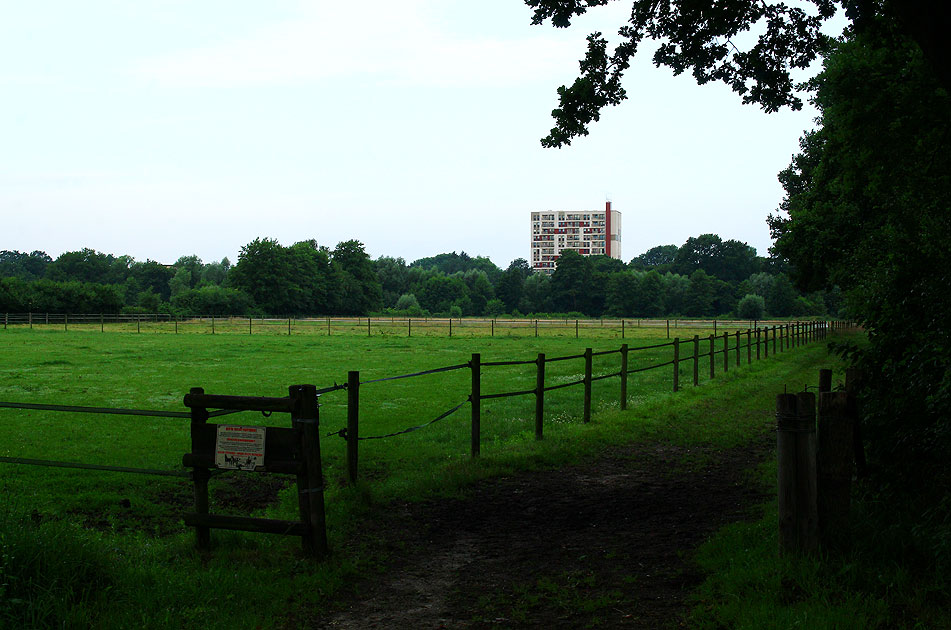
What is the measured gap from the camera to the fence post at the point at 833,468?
4.91 metres

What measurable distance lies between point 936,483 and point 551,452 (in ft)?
16.3

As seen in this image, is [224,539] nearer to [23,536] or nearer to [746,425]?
[23,536]

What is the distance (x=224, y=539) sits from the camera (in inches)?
232

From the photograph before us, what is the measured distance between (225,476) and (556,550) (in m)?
4.88

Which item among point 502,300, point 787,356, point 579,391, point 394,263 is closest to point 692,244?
point 502,300

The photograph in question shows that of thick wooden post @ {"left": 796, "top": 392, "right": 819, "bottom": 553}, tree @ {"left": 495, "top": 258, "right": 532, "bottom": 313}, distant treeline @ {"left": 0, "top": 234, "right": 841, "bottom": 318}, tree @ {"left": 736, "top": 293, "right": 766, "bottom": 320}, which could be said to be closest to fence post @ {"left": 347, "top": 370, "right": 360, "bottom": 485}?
thick wooden post @ {"left": 796, "top": 392, "right": 819, "bottom": 553}

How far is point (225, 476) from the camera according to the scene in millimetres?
9203

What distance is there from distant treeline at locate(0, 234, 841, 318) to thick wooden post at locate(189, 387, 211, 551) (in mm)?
89230

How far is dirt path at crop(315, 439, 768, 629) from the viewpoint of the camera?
15.4 ft

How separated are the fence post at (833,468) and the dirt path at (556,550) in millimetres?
976

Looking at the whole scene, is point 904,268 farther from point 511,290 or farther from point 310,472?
point 511,290

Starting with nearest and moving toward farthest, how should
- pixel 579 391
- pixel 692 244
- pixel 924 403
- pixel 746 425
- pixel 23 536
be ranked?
pixel 23 536 < pixel 924 403 < pixel 746 425 < pixel 579 391 < pixel 692 244

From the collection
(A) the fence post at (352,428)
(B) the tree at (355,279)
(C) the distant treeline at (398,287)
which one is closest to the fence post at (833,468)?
(A) the fence post at (352,428)

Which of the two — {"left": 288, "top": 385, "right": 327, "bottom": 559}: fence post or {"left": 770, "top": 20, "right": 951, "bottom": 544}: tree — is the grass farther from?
{"left": 770, "top": 20, "right": 951, "bottom": 544}: tree
